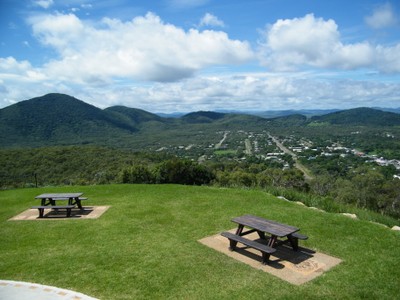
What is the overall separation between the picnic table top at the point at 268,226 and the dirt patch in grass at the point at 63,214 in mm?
4777

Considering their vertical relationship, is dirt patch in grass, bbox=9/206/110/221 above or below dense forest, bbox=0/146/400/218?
above

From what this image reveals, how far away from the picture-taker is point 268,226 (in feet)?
20.8

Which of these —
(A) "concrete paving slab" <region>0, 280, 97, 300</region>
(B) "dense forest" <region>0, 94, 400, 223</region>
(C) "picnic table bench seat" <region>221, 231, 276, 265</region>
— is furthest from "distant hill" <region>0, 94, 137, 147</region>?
(C) "picnic table bench seat" <region>221, 231, 276, 265</region>

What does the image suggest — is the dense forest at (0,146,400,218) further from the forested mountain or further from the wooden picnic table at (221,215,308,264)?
the forested mountain

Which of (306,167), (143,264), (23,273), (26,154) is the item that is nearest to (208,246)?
(143,264)

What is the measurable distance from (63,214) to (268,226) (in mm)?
6580

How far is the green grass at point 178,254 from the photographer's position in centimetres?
498

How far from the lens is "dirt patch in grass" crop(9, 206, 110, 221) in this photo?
9281mm

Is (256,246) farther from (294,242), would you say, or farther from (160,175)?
(160,175)

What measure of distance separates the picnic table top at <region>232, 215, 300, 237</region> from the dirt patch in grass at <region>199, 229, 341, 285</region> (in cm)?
57

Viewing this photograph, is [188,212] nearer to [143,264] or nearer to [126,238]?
[126,238]

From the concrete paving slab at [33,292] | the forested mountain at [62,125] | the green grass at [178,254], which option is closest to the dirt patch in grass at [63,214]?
the green grass at [178,254]

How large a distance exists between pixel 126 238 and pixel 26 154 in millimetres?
42743

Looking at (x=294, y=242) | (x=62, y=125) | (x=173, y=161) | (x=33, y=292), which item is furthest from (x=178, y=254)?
(x=62, y=125)
